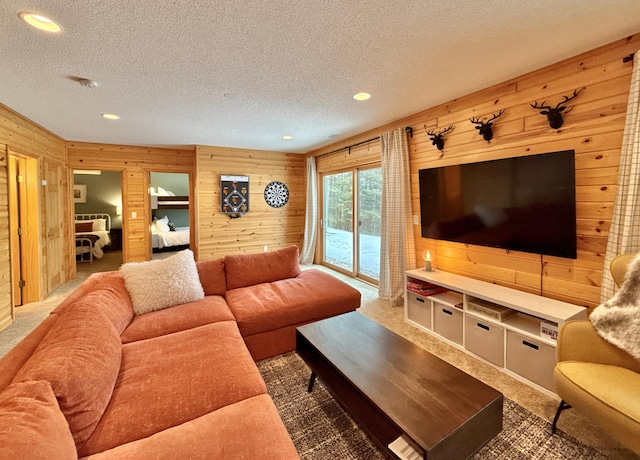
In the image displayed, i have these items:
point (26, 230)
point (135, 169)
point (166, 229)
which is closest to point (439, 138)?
point (135, 169)

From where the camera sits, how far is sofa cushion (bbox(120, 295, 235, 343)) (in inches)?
77.6

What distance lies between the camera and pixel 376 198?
14.4 feet

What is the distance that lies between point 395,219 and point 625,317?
2.32 m

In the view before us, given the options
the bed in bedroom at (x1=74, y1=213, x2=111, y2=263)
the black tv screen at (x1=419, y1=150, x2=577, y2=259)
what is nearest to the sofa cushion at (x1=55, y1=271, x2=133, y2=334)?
the black tv screen at (x1=419, y1=150, x2=577, y2=259)

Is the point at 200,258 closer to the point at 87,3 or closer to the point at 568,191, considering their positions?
the point at 87,3

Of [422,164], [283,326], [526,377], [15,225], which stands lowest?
[526,377]

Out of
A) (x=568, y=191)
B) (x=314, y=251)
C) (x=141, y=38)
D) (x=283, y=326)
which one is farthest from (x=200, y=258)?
(x=568, y=191)

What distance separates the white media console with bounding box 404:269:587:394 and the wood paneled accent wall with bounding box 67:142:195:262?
4.91 metres

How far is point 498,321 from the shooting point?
230 centimetres

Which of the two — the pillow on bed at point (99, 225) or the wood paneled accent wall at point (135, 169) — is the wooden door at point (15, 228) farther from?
the pillow on bed at point (99, 225)

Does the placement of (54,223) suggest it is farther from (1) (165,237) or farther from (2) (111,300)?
(2) (111,300)

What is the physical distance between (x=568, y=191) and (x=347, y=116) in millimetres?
2343

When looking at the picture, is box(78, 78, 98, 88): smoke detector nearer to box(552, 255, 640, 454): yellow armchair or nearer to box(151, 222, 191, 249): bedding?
box(552, 255, 640, 454): yellow armchair

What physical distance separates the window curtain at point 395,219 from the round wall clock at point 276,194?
264 cm
